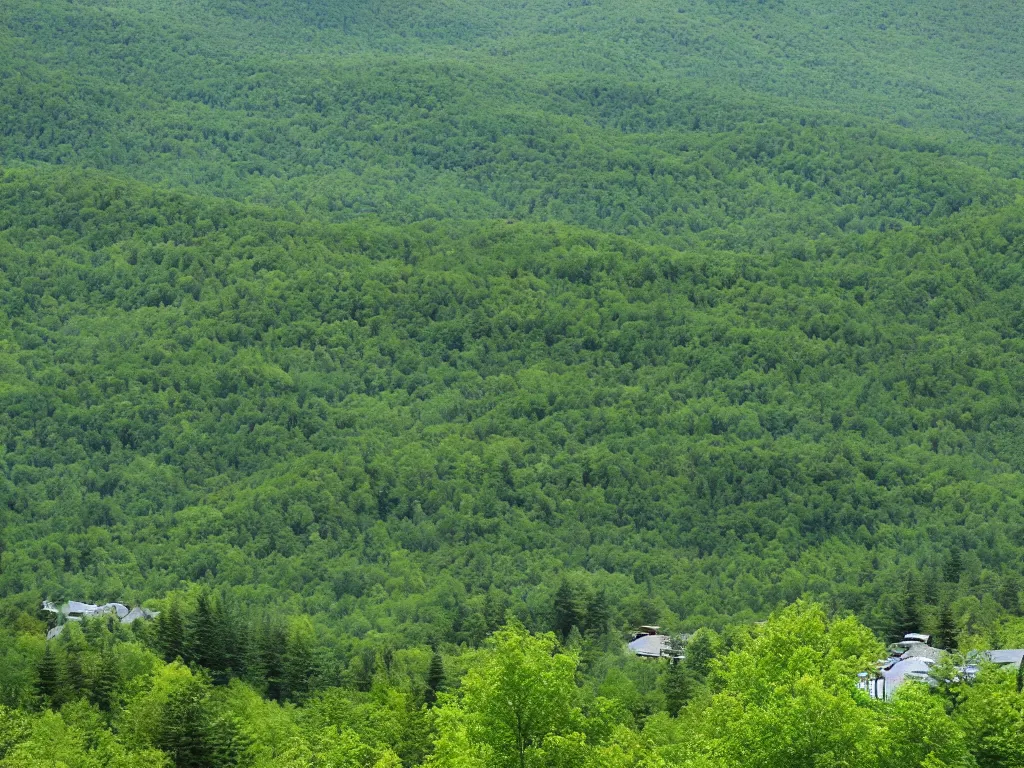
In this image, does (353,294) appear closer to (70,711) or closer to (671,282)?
(671,282)

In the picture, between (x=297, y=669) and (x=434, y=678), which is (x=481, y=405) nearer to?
(x=297, y=669)

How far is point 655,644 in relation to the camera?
99625 mm

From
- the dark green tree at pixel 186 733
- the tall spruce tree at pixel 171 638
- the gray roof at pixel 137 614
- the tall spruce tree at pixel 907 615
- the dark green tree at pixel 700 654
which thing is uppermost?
the dark green tree at pixel 186 733

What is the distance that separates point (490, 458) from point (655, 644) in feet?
131

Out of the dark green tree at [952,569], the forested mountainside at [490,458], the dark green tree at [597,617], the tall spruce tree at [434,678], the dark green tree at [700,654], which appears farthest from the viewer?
the dark green tree at [952,569]

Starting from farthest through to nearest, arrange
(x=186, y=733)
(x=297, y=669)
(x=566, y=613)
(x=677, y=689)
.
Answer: (x=566, y=613) < (x=297, y=669) < (x=677, y=689) < (x=186, y=733)

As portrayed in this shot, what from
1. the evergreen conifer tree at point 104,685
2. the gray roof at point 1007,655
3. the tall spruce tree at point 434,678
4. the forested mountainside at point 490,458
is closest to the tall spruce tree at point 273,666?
the forested mountainside at point 490,458

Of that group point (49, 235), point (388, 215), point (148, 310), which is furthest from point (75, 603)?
point (388, 215)

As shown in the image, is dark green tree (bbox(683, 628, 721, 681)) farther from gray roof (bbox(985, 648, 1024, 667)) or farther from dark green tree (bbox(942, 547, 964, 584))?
dark green tree (bbox(942, 547, 964, 584))

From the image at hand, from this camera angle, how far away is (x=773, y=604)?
112250mm

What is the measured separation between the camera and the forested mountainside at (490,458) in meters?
73.1

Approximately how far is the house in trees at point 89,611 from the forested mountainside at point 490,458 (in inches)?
63.2

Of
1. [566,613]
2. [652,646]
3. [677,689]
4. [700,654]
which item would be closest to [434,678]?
[677,689]

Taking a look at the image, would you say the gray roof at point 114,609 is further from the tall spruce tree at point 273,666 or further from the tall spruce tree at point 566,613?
the tall spruce tree at point 566,613
